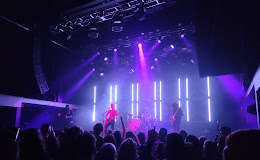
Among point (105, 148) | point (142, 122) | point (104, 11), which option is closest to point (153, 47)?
point (104, 11)

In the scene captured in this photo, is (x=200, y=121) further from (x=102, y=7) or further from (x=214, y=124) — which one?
(x=102, y=7)

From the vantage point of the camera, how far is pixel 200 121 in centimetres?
1303

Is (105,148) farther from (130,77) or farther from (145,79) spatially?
(130,77)

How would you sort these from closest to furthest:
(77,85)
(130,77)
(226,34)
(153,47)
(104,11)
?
(226,34) → (104,11) → (153,47) → (77,85) → (130,77)

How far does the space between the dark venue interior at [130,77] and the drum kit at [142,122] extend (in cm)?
7

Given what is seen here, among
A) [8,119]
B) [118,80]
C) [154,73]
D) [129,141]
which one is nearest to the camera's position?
[129,141]

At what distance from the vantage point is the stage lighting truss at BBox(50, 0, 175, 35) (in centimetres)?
792

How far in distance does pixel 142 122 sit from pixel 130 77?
4.13 metres

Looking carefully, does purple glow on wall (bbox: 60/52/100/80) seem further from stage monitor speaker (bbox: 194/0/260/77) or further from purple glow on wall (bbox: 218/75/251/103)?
stage monitor speaker (bbox: 194/0/260/77)

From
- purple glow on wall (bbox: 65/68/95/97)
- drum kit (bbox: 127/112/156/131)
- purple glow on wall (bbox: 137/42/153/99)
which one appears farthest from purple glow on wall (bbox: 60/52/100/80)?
drum kit (bbox: 127/112/156/131)

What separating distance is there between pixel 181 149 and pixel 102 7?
7.35 metres

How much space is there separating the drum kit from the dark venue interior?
0.07 m

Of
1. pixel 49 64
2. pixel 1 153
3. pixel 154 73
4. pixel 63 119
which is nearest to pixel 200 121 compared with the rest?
pixel 154 73

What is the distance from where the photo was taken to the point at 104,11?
8922 mm
